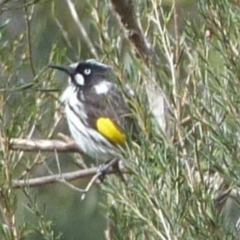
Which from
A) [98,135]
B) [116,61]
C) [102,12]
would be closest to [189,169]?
[116,61]

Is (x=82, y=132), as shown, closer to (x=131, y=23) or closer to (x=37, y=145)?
(x=37, y=145)

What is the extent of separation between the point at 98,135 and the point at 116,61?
1574mm

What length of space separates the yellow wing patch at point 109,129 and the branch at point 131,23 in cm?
46

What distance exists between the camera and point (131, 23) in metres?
2.99

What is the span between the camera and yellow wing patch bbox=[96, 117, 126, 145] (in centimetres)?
344

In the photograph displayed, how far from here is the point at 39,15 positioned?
5.39 meters

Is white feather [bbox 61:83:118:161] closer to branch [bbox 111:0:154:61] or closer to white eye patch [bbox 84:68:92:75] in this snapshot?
white eye patch [bbox 84:68:92:75]

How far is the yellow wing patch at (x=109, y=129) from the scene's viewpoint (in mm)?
3443

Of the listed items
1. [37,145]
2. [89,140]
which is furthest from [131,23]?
[89,140]

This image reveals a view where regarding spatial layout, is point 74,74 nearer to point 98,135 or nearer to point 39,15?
point 98,135

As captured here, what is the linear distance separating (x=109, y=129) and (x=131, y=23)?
657 mm

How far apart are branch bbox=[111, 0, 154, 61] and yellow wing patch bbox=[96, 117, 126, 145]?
0.46 m

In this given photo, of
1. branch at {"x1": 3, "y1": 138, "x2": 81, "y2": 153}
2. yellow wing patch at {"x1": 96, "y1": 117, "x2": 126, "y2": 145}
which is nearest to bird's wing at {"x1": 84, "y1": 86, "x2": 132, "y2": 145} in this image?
yellow wing patch at {"x1": 96, "y1": 117, "x2": 126, "y2": 145}

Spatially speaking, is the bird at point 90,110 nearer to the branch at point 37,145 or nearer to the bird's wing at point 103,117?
the bird's wing at point 103,117
